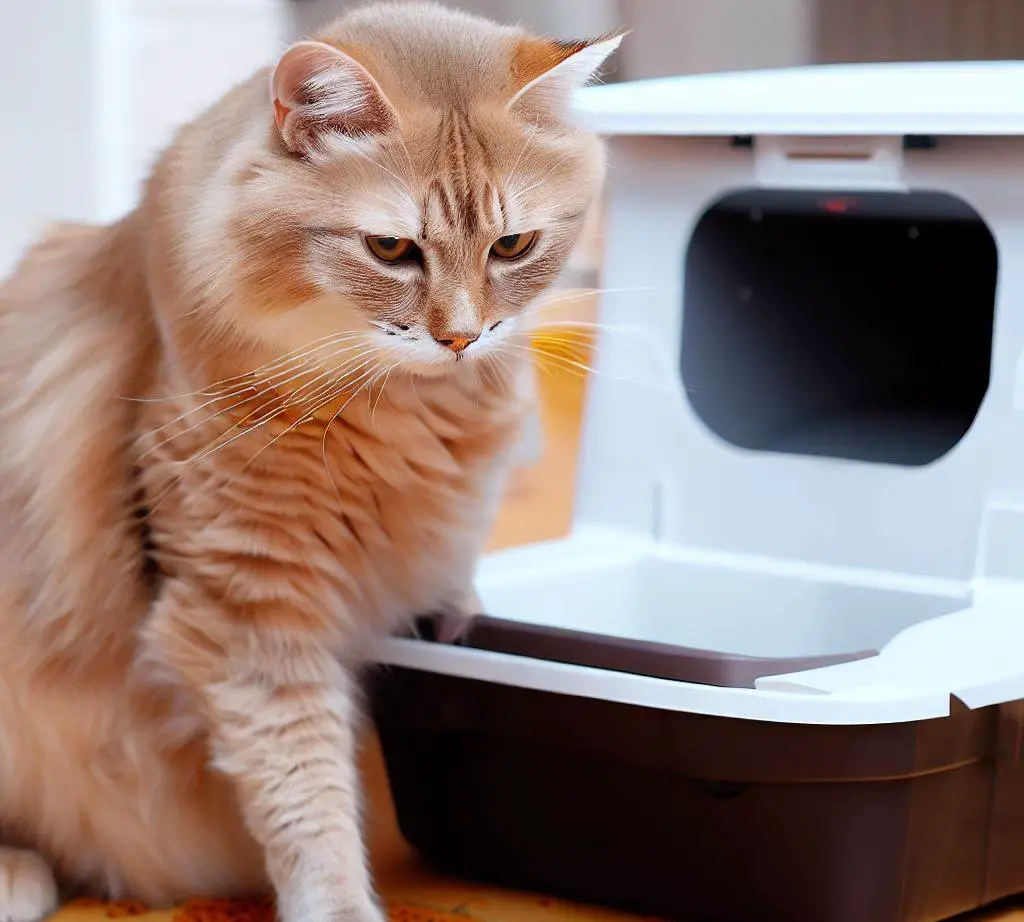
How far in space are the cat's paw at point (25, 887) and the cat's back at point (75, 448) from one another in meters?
0.24

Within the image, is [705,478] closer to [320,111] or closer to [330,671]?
[330,671]

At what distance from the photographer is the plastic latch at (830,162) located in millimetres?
1633

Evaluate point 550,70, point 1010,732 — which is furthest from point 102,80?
point 1010,732

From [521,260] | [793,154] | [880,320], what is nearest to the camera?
[521,260]

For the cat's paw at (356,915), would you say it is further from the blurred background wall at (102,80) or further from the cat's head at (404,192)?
the blurred background wall at (102,80)

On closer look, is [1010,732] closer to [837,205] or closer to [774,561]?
[774,561]

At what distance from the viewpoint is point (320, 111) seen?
1204mm

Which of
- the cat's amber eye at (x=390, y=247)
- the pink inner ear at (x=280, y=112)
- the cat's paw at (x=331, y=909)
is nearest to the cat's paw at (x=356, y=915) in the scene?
the cat's paw at (x=331, y=909)

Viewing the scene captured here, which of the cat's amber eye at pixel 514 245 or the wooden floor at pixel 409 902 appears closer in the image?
the cat's amber eye at pixel 514 245

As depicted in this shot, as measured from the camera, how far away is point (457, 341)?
49.0 inches

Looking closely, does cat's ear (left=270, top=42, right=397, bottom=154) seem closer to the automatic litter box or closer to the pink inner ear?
the pink inner ear

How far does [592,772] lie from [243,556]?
39 cm

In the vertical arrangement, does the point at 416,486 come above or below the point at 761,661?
above

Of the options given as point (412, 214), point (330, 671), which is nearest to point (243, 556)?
point (330, 671)
